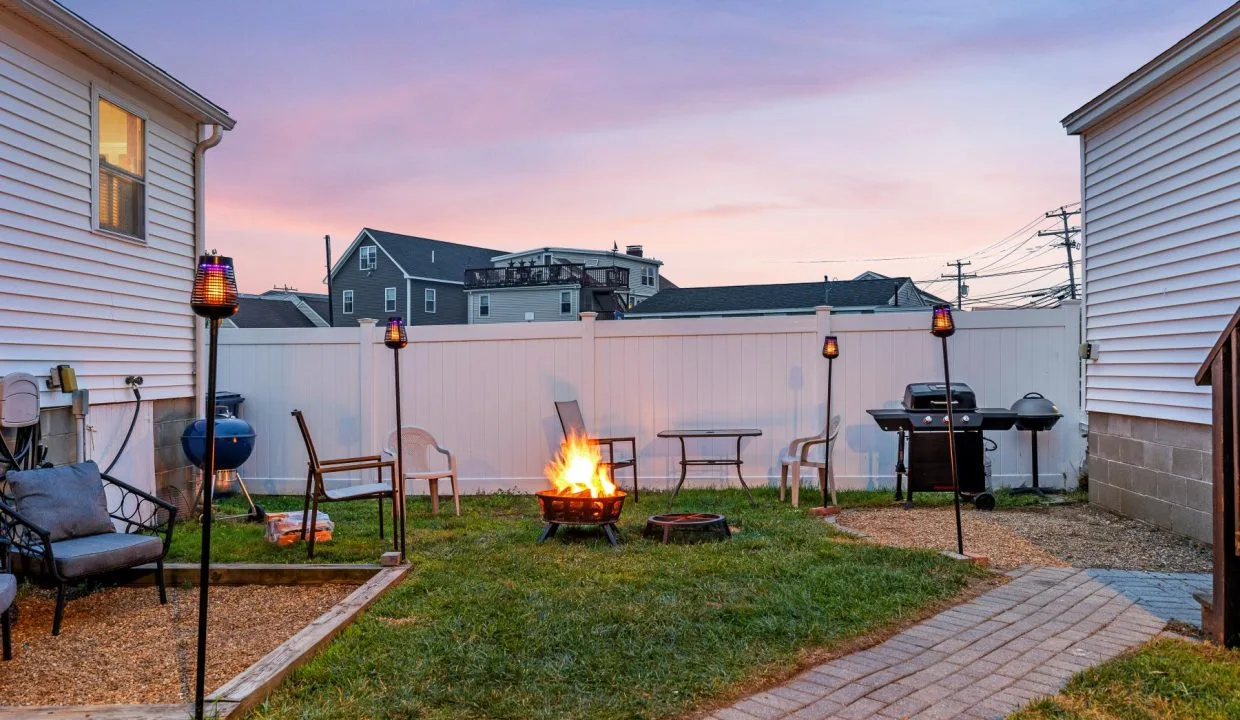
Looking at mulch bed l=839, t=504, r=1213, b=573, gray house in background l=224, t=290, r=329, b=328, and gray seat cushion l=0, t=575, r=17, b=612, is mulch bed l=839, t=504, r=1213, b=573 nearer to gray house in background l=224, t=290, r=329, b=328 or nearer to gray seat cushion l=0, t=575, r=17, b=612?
gray seat cushion l=0, t=575, r=17, b=612

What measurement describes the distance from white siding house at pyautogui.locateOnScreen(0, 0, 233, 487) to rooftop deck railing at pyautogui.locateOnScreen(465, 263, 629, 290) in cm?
2404

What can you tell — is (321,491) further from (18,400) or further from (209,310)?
(209,310)

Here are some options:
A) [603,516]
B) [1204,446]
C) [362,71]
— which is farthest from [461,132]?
[1204,446]

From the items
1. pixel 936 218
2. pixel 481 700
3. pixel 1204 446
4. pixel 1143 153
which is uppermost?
pixel 936 218

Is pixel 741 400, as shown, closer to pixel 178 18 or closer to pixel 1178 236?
pixel 1178 236

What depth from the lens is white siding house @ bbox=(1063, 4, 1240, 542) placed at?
5.39m

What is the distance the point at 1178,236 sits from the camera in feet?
19.2

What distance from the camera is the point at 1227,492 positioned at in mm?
3469

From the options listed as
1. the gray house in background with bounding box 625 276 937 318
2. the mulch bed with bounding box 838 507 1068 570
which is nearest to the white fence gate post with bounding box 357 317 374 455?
the mulch bed with bounding box 838 507 1068 570

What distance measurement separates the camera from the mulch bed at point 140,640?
124 inches

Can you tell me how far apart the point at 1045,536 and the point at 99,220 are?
7.31m

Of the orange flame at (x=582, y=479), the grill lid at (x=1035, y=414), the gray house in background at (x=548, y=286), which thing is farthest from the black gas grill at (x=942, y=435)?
the gray house in background at (x=548, y=286)

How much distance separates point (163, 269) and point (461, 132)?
5.30 metres

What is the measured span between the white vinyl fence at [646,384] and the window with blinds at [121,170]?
2.19 m
